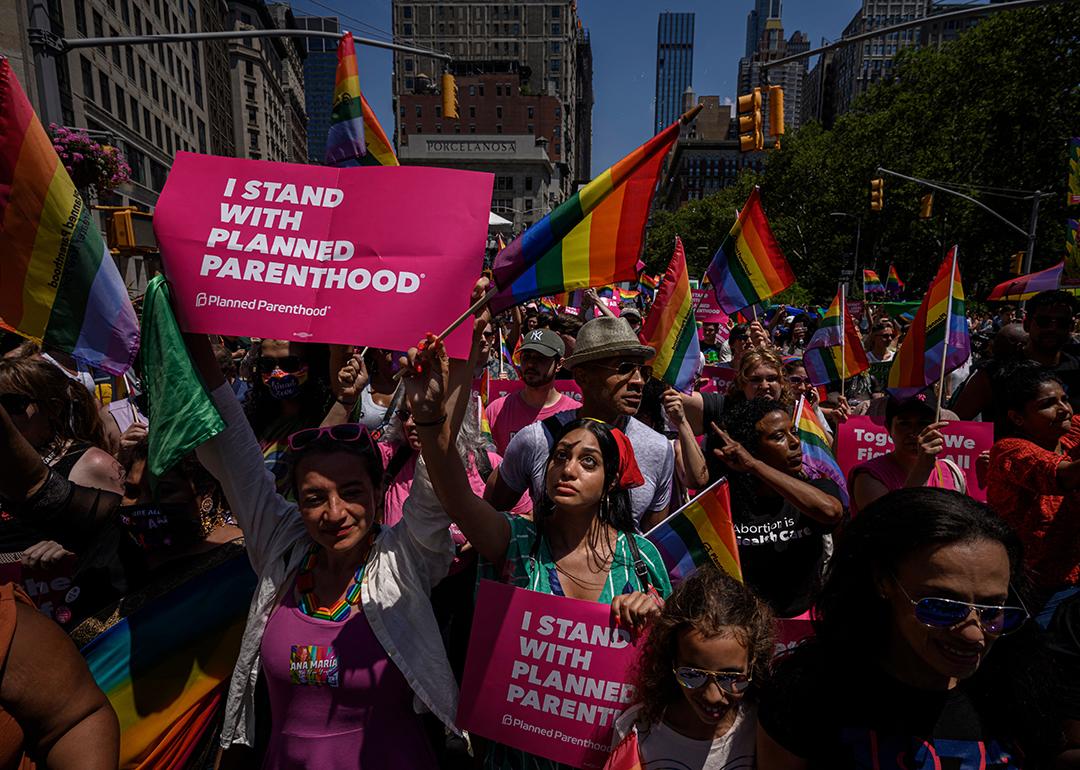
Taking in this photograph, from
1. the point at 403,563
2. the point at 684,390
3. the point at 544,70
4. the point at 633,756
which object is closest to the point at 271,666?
the point at 403,563

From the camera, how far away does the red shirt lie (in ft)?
8.84

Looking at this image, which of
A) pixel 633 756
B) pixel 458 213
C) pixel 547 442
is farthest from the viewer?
pixel 547 442

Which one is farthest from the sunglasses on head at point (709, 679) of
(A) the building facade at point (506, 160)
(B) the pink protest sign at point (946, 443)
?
(A) the building facade at point (506, 160)

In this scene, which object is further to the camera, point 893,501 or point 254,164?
point 254,164

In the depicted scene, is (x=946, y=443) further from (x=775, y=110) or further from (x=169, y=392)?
(x=775, y=110)

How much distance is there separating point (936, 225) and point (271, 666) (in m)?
31.8

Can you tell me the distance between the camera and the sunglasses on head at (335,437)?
2016 millimetres

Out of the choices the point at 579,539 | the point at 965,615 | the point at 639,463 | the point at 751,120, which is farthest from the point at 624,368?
the point at 751,120

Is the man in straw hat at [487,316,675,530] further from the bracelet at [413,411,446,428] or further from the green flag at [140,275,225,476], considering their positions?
the green flag at [140,275,225,476]

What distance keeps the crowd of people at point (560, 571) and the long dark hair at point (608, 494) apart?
0.01 metres

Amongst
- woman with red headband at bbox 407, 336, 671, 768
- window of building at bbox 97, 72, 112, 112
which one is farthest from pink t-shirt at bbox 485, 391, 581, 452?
window of building at bbox 97, 72, 112, 112

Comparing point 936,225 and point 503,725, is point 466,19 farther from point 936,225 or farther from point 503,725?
point 503,725

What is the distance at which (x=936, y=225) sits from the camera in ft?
89.6

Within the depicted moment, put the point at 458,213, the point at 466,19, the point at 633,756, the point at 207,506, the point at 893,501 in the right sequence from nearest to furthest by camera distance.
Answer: the point at 893,501, the point at 633,756, the point at 458,213, the point at 207,506, the point at 466,19
